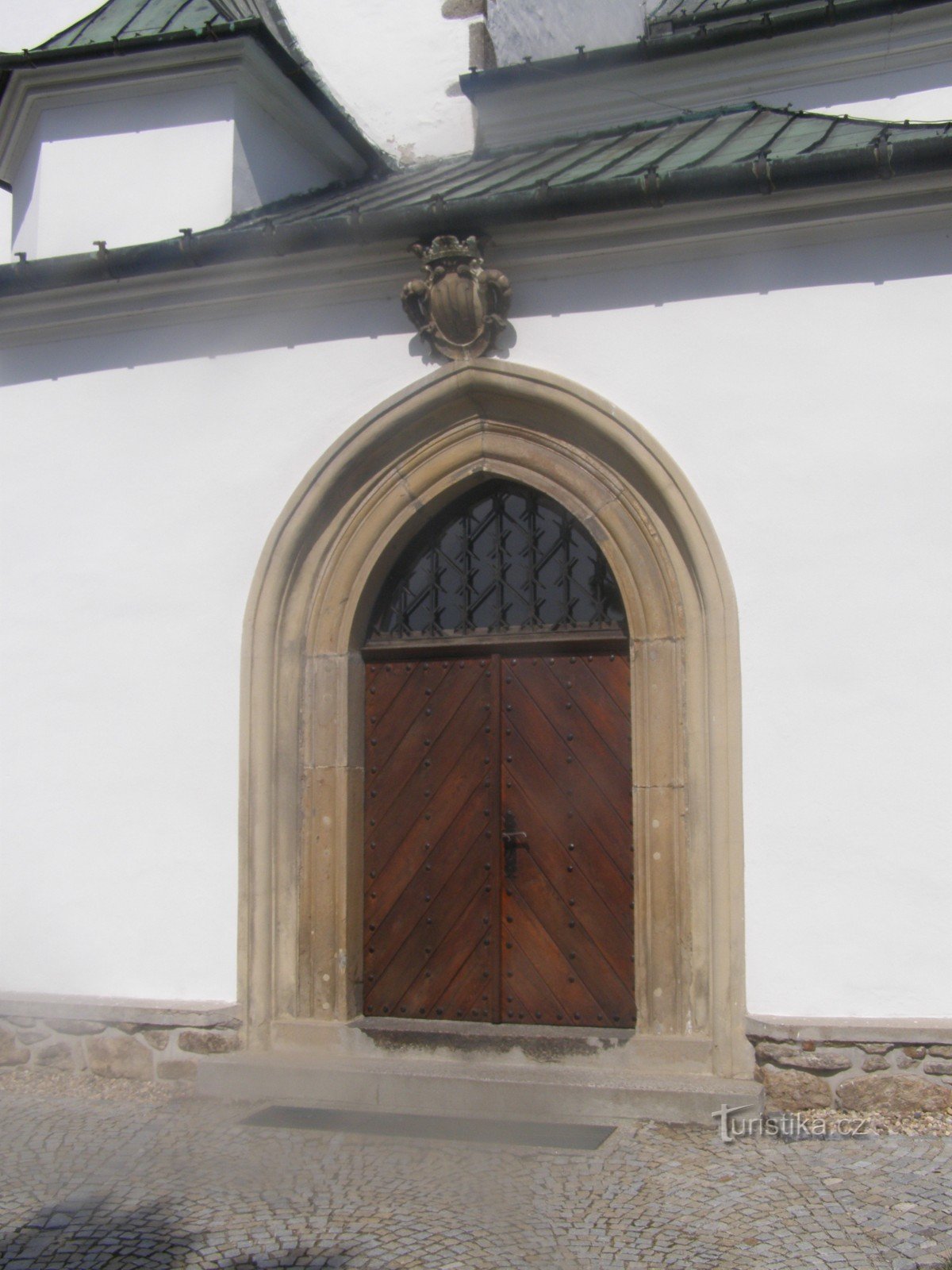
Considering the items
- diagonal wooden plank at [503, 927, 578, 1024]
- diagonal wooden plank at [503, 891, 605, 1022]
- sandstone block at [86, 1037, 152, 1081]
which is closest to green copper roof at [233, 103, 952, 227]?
diagonal wooden plank at [503, 891, 605, 1022]

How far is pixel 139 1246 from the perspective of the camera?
407cm

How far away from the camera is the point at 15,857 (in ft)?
21.5

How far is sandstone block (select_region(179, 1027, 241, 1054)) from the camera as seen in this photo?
6.03 metres

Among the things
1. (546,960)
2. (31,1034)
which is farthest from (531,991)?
(31,1034)

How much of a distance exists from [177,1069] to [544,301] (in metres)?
3.98

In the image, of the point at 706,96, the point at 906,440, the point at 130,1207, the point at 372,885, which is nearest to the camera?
the point at 130,1207

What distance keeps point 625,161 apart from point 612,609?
86.8 inches

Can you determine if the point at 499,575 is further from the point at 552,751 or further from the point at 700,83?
the point at 700,83

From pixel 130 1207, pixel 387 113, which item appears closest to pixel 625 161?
pixel 387 113

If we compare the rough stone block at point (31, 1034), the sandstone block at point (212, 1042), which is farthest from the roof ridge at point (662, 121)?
the rough stone block at point (31, 1034)

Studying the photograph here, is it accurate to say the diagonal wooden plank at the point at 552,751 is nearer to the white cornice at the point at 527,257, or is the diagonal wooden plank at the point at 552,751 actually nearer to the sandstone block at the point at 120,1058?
the white cornice at the point at 527,257

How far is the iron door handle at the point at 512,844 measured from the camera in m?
6.10

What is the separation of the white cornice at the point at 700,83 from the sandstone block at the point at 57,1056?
581cm

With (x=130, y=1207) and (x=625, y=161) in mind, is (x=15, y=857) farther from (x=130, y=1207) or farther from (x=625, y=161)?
(x=625, y=161)
